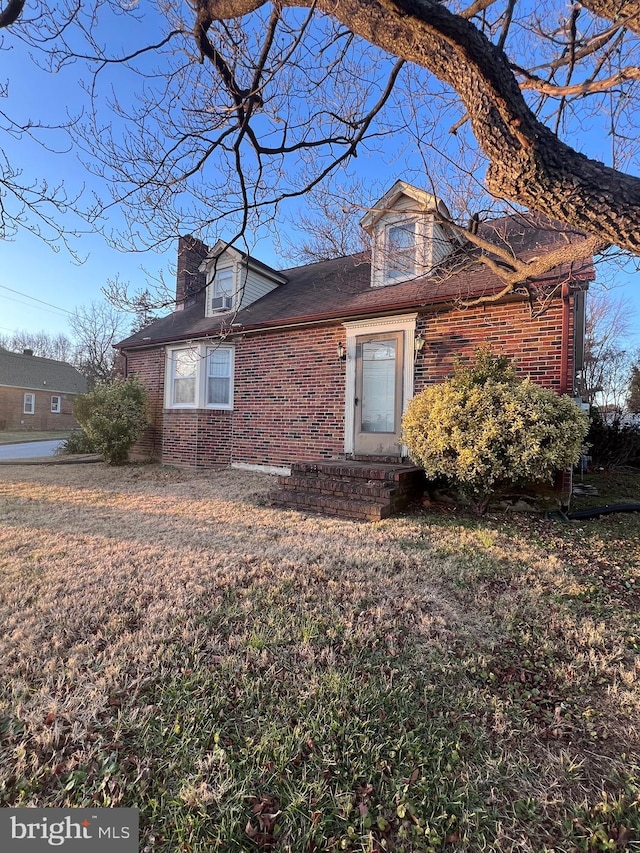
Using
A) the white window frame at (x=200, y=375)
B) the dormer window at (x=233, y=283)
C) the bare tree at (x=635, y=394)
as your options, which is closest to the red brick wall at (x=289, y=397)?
the white window frame at (x=200, y=375)

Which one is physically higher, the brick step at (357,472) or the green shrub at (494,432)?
the green shrub at (494,432)

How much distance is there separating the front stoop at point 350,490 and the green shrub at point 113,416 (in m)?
5.49

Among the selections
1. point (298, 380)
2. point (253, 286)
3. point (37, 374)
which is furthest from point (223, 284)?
point (37, 374)

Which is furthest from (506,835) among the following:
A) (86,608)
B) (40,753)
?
(86,608)

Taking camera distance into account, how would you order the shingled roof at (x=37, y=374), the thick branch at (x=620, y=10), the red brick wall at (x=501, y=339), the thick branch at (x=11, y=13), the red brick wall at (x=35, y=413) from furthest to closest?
the shingled roof at (x=37, y=374) → the red brick wall at (x=35, y=413) → the red brick wall at (x=501, y=339) → the thick branch at (x=11, y=13) → the thick branch at (x=620, y=10)

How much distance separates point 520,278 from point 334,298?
431 cm

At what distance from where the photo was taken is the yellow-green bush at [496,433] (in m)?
4.73

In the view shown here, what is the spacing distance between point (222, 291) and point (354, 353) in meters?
4.98

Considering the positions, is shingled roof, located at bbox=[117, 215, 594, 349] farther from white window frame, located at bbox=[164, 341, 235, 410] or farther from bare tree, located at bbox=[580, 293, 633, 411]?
bare tree, located at bbox=[580, 293, 633, 411]

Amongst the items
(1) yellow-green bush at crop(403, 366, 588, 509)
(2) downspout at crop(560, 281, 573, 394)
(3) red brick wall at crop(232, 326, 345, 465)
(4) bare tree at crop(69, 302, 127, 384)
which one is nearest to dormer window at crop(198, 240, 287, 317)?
(3) red brick wall at crop(232, 326, 345, 465)

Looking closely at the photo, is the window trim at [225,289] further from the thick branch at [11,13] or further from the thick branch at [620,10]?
the thick branch at [620,10]

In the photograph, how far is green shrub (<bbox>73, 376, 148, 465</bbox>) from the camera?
972cm

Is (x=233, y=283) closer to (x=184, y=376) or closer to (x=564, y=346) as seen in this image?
(x=184, y=376)

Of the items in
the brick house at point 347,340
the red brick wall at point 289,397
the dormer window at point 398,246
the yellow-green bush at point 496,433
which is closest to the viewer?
the yellow-green bush at point 496,433
